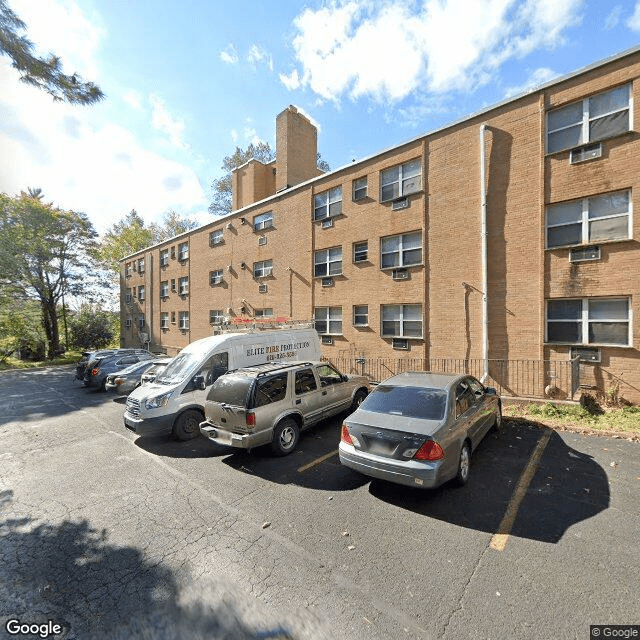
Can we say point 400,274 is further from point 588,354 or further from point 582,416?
point 582,416

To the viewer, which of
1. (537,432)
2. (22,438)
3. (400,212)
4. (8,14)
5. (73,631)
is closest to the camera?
(73,631)

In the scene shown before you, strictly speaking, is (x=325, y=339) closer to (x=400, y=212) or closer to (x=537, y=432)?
(x=400, y=212)

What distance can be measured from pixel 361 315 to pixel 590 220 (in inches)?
337

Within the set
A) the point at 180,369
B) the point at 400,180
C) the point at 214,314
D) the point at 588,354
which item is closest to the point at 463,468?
the point at 588,354

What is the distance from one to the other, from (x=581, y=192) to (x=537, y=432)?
24.1ft

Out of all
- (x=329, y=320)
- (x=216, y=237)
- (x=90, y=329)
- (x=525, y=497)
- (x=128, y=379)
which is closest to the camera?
(x=525, y=497)

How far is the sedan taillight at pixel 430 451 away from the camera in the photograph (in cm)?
464

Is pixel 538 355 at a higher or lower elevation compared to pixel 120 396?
higher

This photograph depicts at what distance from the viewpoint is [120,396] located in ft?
44.7

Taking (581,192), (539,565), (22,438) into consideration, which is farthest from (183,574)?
(581,192)

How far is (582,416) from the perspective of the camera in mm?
8695

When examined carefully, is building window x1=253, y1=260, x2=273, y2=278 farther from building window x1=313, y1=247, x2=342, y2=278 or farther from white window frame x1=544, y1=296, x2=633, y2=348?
white window frame x1=544, y1=296, x2=633, y2=348

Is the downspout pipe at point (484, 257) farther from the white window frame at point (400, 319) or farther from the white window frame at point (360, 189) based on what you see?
the white window frame at point (360, 189)

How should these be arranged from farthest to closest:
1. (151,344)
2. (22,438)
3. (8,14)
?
(151,344) → (22,438) → (8,14)
